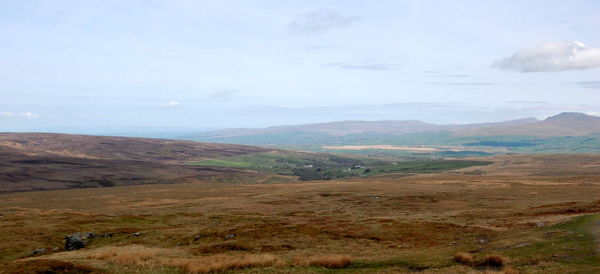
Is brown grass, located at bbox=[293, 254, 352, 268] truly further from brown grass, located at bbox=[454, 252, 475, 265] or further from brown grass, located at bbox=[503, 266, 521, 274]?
brown grass, located at bbox=[503, 266, 521, 274]

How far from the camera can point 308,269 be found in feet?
90.3

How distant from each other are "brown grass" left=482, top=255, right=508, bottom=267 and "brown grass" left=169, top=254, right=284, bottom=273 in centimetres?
1310

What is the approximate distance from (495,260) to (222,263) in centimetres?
1759

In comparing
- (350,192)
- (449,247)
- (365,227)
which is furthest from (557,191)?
(449,247)

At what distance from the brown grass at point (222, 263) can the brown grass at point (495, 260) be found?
13.1 meters

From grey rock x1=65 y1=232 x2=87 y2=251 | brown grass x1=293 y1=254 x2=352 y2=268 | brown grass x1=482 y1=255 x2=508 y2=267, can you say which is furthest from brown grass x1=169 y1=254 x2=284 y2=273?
grey rock x1=65 y1=232 x2=87 y2=251

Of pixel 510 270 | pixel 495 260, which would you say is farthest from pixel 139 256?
pixel 510 270

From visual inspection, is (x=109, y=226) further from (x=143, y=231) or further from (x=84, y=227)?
(x=143, y=231)

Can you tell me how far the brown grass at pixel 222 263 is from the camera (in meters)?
27.8

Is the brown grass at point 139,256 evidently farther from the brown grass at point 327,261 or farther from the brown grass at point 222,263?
the brown grass at point 327,261

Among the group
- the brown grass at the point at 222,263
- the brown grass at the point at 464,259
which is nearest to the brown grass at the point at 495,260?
the brown grass at the point at 464,259

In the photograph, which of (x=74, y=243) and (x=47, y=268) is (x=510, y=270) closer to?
(x=47, y=268)

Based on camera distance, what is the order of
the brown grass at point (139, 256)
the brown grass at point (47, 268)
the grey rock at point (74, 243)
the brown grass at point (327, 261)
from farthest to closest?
the grey rock at point (74, 243)
the brown grass at point (139, 256)
the brown grass at point (327, 261)
the brown grass at point (47, 268)

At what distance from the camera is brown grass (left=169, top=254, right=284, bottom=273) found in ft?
91.3
